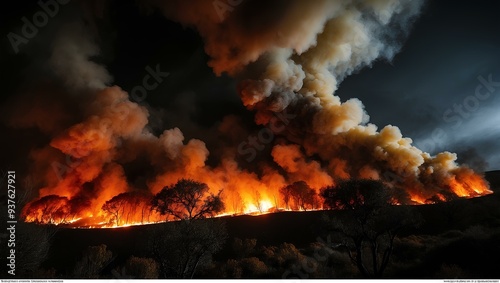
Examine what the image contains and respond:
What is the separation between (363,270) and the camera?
2278 centimetres

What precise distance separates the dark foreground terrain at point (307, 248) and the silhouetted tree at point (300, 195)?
1607 cm

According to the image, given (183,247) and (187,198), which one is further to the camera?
(187,198)

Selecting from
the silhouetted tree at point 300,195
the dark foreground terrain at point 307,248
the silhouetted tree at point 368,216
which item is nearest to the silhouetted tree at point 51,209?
the dark foreground terrain at point 307,248

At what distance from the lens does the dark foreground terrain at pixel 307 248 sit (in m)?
23.5

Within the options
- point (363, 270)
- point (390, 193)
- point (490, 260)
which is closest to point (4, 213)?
point (363, 270)

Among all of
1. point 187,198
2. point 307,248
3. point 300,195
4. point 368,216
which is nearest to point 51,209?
point 187,198

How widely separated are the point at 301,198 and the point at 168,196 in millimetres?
42338

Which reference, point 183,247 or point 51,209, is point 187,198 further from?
point 51,209

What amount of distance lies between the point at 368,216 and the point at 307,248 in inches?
787

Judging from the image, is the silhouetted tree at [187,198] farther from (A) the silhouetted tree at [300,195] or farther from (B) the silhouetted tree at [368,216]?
(A) the silhouetted tree at [300,195]

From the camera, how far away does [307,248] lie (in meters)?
42.8

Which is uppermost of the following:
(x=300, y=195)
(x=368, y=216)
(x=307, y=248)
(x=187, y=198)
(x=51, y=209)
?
(x=51, y=209)

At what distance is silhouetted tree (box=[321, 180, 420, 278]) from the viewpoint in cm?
2369

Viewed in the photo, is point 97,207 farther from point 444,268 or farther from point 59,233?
point 444,268
